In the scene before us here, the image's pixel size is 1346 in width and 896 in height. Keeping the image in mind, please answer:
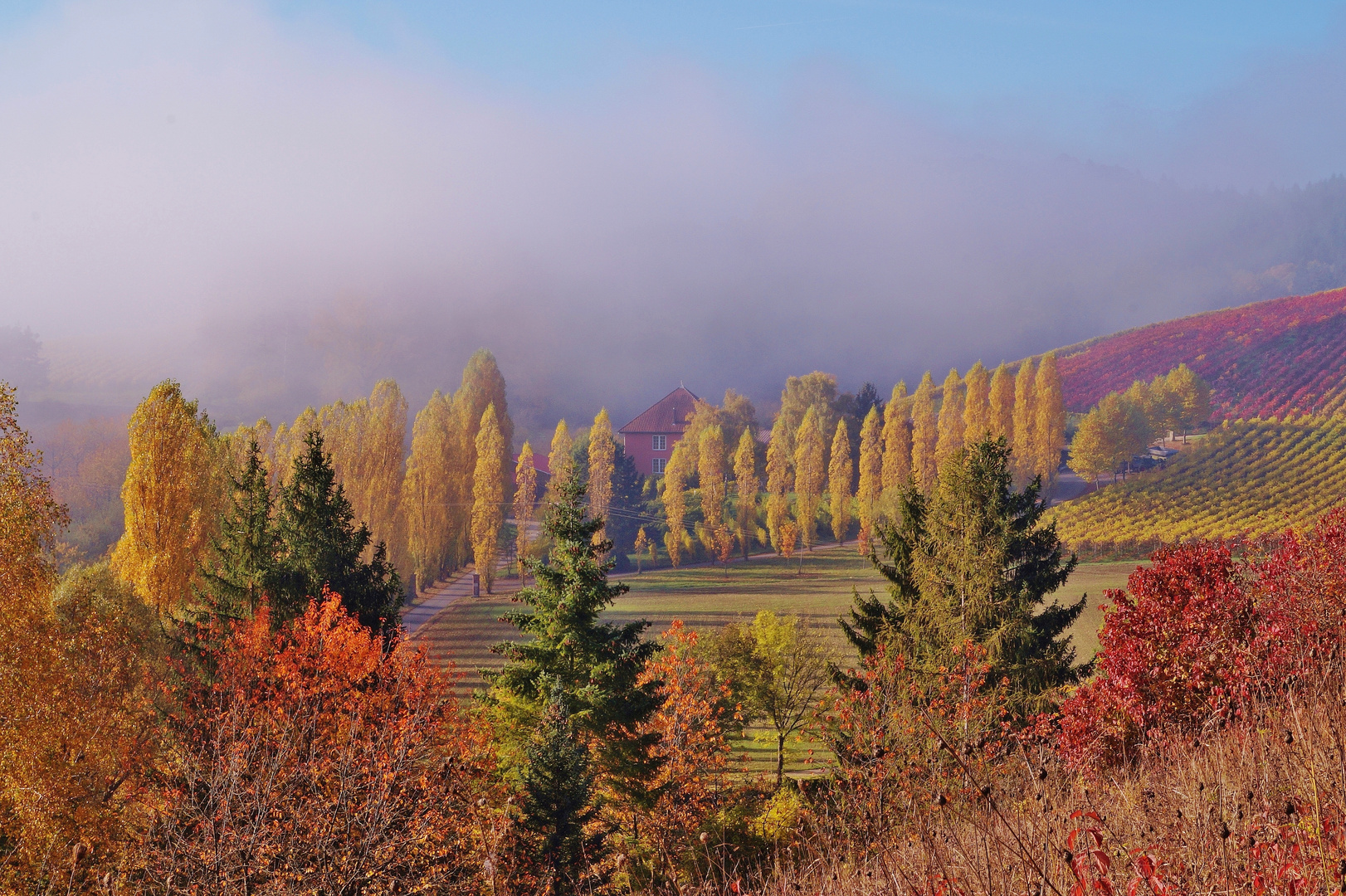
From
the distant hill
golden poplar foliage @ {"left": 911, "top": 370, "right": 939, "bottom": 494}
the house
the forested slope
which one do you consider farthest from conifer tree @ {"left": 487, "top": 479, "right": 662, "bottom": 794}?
the distant hill

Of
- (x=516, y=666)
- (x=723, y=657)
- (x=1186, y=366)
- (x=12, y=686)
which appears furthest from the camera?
(x=1186, y=366)

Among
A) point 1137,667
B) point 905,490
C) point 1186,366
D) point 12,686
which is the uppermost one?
point 1186,366

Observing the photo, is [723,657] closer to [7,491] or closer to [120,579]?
[120,579]

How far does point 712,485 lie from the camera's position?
1852 inches

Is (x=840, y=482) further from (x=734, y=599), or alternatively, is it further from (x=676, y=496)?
(x=734, y=599)

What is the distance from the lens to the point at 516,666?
15.7 m

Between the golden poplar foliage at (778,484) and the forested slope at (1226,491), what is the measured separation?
44.7ft

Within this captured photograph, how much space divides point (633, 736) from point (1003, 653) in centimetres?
764

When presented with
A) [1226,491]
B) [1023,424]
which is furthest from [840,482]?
[1226,491]

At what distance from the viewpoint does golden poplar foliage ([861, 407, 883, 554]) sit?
42.7 metres

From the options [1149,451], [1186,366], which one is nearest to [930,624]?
[1149,451]

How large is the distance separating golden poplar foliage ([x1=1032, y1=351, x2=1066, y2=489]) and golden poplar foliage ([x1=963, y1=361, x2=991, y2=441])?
2282mm

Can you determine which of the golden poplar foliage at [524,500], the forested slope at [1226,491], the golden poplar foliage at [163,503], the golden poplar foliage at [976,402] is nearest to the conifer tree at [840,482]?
the golden poplar foliage at [976,402]

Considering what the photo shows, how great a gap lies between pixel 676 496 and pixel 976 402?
16.6m
